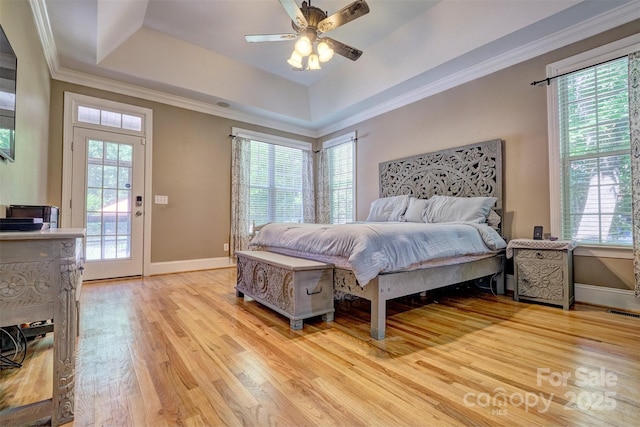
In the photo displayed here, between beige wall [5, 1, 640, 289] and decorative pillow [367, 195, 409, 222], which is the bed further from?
beige wall [5, 1, 640, 289]

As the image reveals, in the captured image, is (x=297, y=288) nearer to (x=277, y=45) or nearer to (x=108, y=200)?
(x=108, y=200)

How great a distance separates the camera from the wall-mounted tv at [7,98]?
66.1 inches

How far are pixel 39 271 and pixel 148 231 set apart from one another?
10.7 ft

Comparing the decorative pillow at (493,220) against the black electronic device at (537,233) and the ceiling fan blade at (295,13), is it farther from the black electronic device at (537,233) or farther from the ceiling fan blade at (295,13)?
the ceiling fan blade at (295,13)

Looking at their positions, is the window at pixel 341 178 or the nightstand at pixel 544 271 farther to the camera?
the window at pixel 341 178

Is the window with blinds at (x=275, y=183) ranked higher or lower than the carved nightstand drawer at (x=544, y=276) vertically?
higher

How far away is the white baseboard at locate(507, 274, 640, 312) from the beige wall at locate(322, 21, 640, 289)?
5 centimetres

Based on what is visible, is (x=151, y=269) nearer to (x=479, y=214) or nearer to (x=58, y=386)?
(x=58, y=386)

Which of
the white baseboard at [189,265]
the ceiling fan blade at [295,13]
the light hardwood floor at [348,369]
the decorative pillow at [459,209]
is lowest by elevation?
the light hardwood floor at [348,369]

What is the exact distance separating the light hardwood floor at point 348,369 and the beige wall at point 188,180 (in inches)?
74.4

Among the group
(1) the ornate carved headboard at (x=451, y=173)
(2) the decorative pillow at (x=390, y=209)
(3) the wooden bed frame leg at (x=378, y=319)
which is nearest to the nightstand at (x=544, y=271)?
(1) the ornate carved headboard at (x=451, y=173)

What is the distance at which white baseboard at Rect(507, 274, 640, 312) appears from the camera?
2451 millimetres

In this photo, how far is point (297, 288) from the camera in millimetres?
2088

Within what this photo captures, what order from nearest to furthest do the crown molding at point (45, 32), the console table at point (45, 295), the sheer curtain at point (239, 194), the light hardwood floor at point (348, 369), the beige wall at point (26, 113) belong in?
the console table at point (45, 295), the light hardwood floor at point (348, 369), the beige wall at point (26, 113), the crown molding at point (45, 32), the sheer curtain at point (239, 194)
